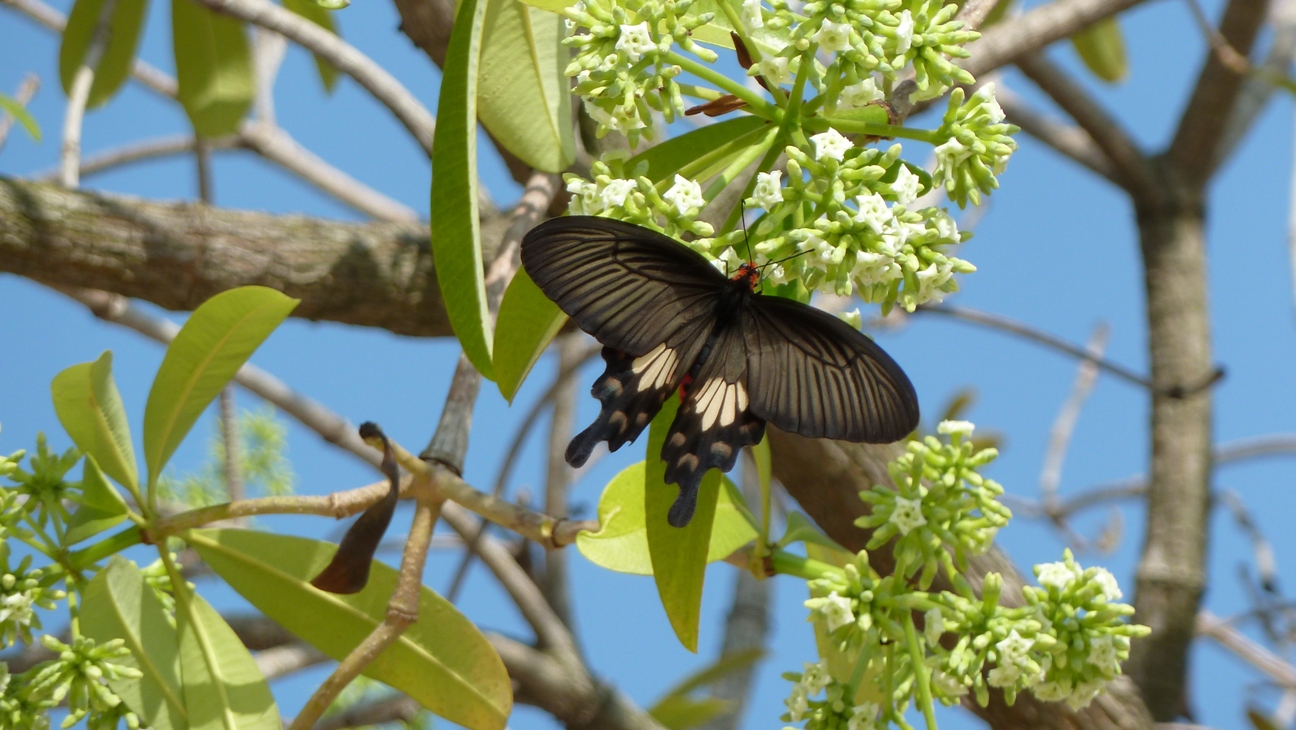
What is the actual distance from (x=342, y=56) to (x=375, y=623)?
3.62ft

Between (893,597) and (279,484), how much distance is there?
9.94 ft

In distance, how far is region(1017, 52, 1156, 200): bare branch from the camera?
294 cm

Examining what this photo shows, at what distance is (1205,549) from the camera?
2418 mm

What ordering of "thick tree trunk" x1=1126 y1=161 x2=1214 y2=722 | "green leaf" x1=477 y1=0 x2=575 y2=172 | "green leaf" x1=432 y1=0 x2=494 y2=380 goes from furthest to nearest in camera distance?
"thick tree trunk" x1=1126 y1=161 x2=1214 y2=722 < "green leaf" x1=477 y1=0 x2=575 y2=172 < "green leaf" x1=432 y1=0 x2=494 y2=380

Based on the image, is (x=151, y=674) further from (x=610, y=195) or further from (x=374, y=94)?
(x=374, y=94)

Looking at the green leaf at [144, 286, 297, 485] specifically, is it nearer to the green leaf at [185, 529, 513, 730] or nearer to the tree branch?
the green leaf at [185, 529, 513, 730]

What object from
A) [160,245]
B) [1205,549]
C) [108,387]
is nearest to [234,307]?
[108,387]

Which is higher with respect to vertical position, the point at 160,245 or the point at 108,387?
the point at 160,245

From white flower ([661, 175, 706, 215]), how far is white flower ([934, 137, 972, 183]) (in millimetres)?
208

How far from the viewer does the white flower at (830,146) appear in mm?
922

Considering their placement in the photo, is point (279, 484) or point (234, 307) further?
point (279, 484)

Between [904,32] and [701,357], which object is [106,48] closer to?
[701,357]

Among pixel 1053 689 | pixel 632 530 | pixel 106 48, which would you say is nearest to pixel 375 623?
pixel 632 530

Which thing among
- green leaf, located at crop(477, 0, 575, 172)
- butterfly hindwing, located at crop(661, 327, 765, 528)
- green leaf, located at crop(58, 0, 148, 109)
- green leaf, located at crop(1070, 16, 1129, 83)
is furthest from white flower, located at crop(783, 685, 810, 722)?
green leaf, located at crop(1070, 16, 1129, 83)
